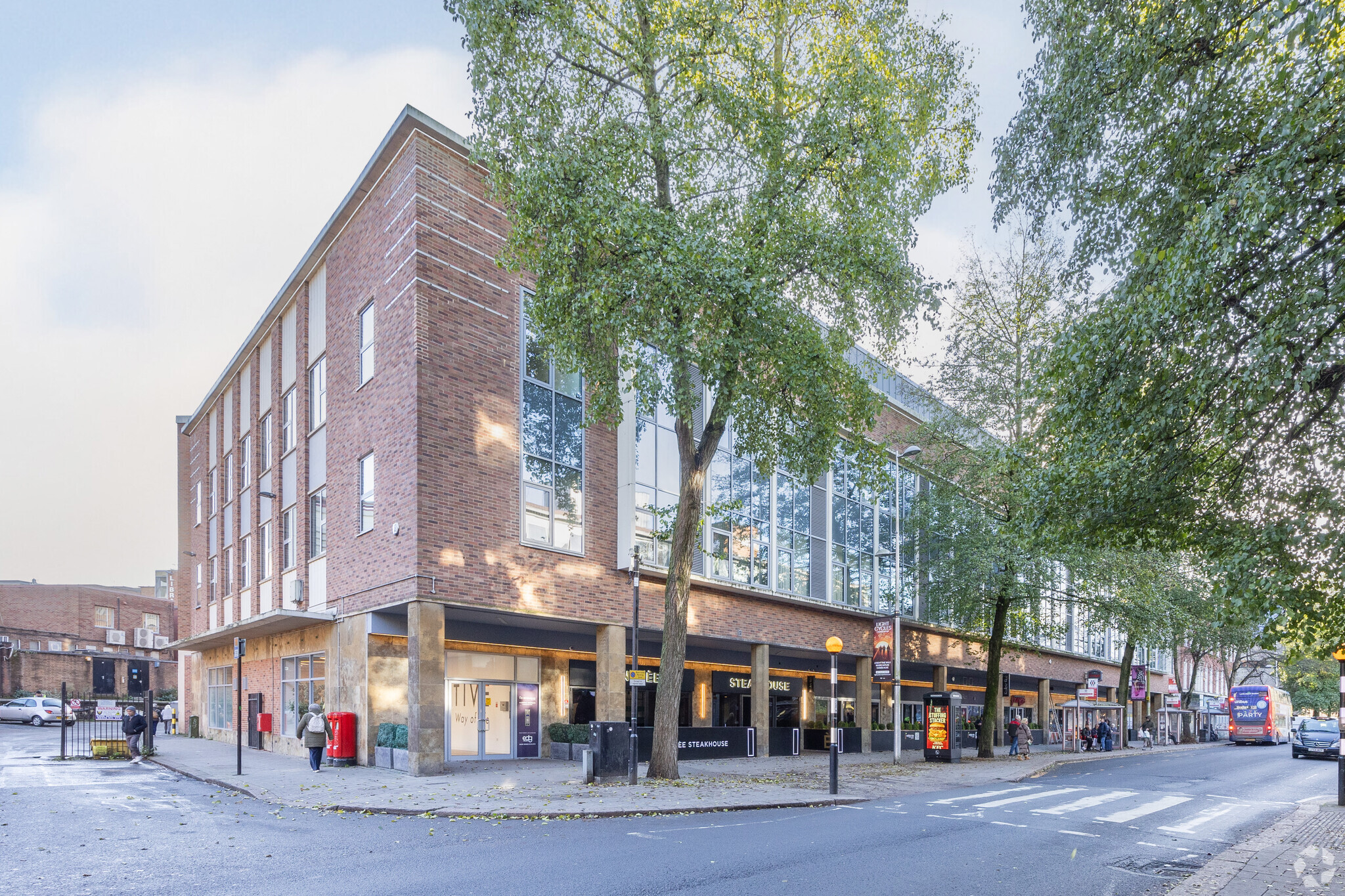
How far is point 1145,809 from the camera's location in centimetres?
1577

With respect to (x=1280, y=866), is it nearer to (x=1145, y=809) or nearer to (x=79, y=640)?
(x=1145, y=809)

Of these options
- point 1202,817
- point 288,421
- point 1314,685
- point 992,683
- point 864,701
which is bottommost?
point 1314,685

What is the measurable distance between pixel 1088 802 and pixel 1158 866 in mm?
7220

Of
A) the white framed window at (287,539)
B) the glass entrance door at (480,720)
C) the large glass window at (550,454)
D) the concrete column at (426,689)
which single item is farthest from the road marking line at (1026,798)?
the white framed window at (287,539)

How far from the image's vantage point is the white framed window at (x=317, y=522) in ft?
79.9

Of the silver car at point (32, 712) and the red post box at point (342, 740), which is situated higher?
the red post box at point (342, 740)

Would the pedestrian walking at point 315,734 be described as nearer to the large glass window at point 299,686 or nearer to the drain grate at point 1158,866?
the large glass window at point 299,686

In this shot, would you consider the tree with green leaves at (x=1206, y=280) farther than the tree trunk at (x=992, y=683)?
No

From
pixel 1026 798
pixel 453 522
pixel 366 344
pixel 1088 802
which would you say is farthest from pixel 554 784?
pixel 366 344

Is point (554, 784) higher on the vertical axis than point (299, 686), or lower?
lower

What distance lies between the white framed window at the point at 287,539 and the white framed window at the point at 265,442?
8.43 ft

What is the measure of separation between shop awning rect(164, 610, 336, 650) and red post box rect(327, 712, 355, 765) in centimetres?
266

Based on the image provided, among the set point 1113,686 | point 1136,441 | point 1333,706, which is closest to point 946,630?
point 1113,686

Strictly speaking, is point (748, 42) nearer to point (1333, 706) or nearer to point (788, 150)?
point (788, 150)
